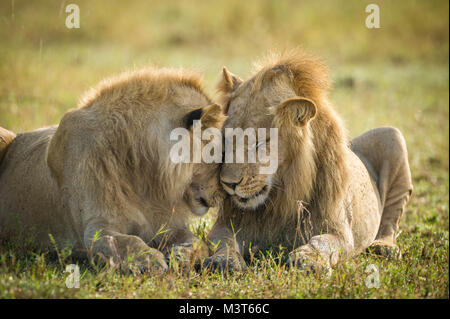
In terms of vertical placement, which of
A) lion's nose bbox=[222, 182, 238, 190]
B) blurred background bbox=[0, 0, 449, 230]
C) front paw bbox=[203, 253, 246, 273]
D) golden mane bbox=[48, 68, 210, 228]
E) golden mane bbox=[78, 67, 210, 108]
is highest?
blurred background bbox=[0, 0, 449, 230]

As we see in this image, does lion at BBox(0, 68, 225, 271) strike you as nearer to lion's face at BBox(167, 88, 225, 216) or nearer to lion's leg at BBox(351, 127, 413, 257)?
lion's face at BBox(167, 88, 225, 216)

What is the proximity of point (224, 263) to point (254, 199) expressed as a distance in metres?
0.50

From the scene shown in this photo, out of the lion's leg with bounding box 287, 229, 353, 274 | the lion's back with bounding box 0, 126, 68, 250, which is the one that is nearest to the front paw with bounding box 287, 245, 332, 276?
the lion's leg with bounding box 287, 229, 353, 274

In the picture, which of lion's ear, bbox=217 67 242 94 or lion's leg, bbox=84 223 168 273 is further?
lion's ear, bbox=217 67 242 94

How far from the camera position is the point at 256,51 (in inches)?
623

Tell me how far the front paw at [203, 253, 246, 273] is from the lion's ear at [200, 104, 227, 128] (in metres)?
0.89

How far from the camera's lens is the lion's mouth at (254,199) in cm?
397

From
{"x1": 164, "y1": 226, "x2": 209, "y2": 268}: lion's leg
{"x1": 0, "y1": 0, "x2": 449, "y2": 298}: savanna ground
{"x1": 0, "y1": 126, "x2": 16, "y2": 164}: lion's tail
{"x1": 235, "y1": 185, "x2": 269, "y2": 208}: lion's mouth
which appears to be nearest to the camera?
{"x1": 0, "y1": 0, "x2": 449, "y2": 298}: savanna ground

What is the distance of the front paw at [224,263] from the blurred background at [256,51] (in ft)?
9.61

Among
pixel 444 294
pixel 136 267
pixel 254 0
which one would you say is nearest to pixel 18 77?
pixel 136 267

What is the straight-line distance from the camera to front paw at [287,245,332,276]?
11.9ft

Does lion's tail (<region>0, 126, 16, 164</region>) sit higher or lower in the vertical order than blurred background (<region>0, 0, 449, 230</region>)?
lower

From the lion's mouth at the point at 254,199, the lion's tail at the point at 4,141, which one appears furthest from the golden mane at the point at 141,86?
the lion's tail at the point at 4,141

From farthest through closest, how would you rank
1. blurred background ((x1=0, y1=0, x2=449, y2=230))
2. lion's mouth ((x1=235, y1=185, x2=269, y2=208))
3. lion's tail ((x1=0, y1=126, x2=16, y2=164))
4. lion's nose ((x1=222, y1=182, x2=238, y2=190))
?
blurred background ((x1=0, y1=0, x2=449, y2=230)), lion's tail ((x1=0, y1=126, x2=16, y2=164)), lion's mouth ((x1=235, y1=185, x2=269, y2=208)), lion's nose ((x1=222, y1=182, x2=238, y2=190))
